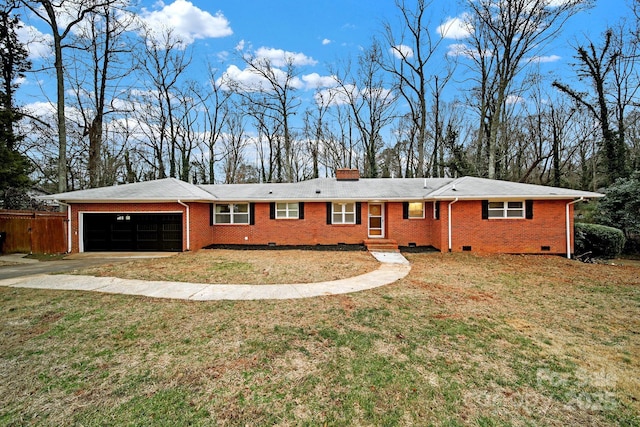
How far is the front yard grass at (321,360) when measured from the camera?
2.79m

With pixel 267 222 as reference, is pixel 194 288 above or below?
below

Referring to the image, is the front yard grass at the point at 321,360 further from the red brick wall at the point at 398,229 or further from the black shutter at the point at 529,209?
the black shutter at the point at 529,209

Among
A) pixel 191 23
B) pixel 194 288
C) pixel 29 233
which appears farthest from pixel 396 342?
pixel 191 23

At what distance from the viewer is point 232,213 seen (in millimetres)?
14562

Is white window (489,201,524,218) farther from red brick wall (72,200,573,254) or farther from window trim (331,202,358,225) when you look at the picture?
window trim (331,202,358,225)

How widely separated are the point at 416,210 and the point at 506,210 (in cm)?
370

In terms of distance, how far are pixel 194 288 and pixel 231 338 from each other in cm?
307

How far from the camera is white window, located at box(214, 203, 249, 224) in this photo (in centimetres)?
1451

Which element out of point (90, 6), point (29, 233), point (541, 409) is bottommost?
point (541, 409)

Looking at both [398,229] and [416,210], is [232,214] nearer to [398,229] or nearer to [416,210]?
[398,229]

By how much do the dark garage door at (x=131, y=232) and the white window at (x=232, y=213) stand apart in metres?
2.15

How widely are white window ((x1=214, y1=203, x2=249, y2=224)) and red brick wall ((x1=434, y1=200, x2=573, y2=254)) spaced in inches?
371

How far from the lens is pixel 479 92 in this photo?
21.7 metres

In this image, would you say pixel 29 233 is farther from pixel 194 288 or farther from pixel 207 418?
pixel 207 418
